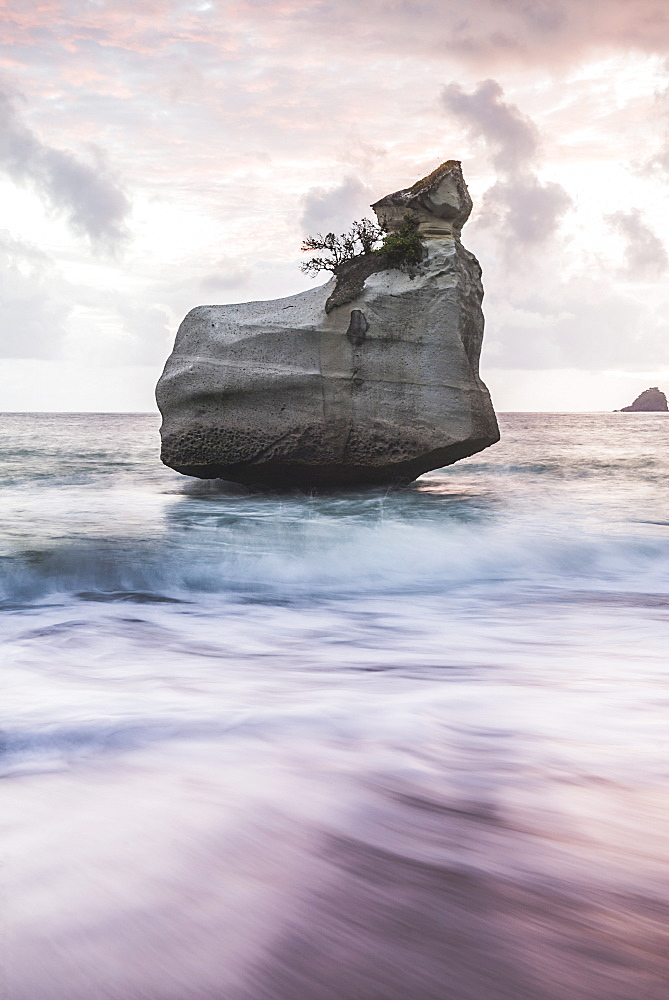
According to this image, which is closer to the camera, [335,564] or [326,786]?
[326,786]

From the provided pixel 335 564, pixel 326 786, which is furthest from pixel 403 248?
pixel 326 786

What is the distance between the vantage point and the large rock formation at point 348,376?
10.1 meters

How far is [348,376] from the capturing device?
10.1 m

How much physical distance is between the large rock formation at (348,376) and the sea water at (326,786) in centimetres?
334

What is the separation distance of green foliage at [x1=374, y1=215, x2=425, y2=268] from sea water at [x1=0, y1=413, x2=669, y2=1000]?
512 centimetres

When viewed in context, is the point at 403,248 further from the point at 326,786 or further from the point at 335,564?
the point at 326,786

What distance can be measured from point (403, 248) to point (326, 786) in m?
8.94

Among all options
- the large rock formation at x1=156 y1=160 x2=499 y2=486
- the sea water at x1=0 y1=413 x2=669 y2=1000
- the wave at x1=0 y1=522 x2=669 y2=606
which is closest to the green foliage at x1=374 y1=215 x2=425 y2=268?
the large rock formation at x1=156 y1=160 x2=499 y2=486

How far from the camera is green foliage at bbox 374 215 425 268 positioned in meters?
10.4

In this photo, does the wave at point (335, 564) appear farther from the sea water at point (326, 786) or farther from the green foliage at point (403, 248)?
the green foliage at point (403, 248)

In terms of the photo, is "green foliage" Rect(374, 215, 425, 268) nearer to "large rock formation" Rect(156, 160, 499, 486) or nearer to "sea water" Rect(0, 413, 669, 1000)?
"large rock formation" Rect(156, 160, 499, 486)

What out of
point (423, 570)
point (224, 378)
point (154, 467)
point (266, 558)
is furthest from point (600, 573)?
point (154, 467)

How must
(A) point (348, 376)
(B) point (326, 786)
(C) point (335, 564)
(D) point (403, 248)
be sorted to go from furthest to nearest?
(D) point (403, 248)
(A) point (348, 376)
(C) point (335, 564)
(B) point (326, 786)

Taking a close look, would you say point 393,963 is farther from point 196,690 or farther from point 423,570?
point 423,570
